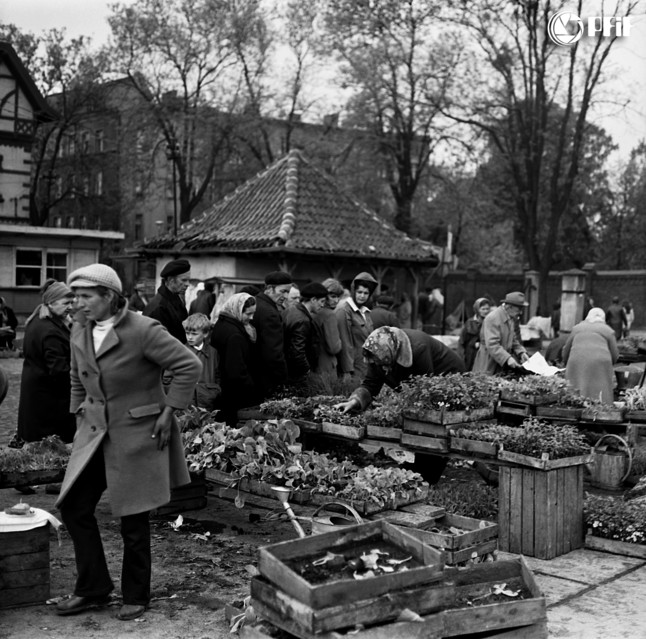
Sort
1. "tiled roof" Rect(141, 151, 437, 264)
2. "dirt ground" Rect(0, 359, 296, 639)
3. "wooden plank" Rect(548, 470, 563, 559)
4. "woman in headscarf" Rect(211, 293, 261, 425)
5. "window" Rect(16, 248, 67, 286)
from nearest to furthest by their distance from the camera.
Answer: "dirt ground" Rect(0, 359, 296, 639), "wooden plank" Rect(548, 470, 563, 559), "woman in headscarf" Rect(211, 293, 261, 425), "tiled roof" Rect(141, 151, 437, 264), "window" Rect(16, 248, 67, 286)

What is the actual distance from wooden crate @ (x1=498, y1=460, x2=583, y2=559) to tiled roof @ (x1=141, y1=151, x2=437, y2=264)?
12.7 m

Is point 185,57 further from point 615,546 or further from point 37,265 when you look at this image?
point 615,546

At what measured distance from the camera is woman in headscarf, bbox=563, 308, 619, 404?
995cm

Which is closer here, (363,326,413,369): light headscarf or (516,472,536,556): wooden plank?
(516,472,536,556): wooden plank

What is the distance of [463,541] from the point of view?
519 centimetres

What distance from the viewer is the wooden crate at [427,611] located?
3928 millimetres

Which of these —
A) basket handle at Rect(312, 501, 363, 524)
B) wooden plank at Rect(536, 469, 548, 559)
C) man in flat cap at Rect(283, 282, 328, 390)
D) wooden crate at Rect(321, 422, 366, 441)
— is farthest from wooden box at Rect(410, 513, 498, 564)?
man in flat cap at Rect(283, 282, 328, 390)

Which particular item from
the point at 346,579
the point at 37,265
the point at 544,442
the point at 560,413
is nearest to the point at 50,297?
the point at 544,442

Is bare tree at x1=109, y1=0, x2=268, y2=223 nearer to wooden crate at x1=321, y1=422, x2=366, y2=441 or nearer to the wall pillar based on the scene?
the wall pillar

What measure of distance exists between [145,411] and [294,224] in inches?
589

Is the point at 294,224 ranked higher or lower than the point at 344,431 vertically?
higher

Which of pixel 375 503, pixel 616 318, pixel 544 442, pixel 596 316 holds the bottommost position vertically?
pixel 375 503

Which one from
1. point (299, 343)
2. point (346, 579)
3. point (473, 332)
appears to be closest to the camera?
point (346, 579)

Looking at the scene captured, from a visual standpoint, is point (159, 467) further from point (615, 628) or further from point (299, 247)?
point (299, 247)
